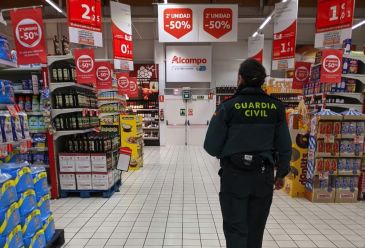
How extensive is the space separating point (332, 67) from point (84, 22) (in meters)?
4.42

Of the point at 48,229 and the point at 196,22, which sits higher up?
the point at 196,22

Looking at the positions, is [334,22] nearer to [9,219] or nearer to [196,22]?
[196,22]

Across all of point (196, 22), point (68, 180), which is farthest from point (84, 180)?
point (196, 22)

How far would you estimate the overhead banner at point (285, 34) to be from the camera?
569 centimetres

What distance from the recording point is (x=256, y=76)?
189 centimetres

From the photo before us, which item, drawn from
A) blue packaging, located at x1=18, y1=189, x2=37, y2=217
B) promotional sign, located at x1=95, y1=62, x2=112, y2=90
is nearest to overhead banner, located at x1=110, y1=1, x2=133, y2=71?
promotional sign, located at x1=95, y1=62, x2=112, y2=90

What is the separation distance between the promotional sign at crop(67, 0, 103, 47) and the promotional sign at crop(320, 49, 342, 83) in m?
4.10

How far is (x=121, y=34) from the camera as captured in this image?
19.7 ft

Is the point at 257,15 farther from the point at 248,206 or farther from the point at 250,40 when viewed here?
the point at 248,206

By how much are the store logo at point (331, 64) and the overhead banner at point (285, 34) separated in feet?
5.22

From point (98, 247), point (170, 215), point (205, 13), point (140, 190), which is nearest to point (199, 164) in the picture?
point (140, 190)

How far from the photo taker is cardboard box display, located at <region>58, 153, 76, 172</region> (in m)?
4.39

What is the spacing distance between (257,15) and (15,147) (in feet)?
37.0

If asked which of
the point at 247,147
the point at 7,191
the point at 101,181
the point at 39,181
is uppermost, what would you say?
the point at 247,147
